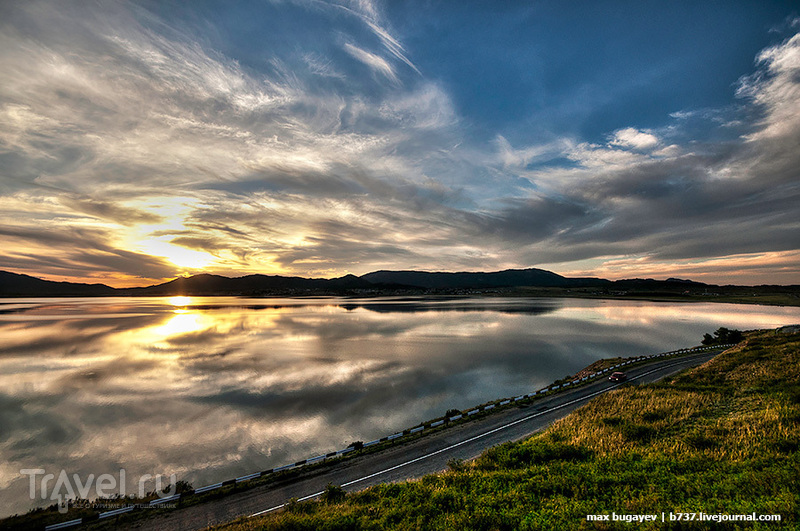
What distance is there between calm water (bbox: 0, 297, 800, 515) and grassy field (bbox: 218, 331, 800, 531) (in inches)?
594

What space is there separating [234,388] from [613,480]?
44806 millimetres

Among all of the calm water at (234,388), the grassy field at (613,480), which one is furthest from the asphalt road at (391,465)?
the calm water at (234,388)

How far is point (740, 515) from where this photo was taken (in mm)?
8984

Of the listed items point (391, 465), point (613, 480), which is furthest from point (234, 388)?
point (613, 480)

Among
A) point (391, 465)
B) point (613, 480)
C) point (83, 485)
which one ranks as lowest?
point (83, 485)

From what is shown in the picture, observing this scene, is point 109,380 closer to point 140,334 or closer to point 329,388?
point 329,388

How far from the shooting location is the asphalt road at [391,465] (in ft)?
56.5

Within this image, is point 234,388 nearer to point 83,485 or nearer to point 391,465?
point 83,485

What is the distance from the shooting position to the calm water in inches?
1030

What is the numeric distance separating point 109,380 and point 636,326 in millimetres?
138303

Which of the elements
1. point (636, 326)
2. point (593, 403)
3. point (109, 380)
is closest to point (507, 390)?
point (593, 403)

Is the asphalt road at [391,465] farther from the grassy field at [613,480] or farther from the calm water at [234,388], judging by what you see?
the calm water at [234,388]

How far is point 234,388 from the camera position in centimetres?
4269

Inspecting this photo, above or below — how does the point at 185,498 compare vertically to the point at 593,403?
below
